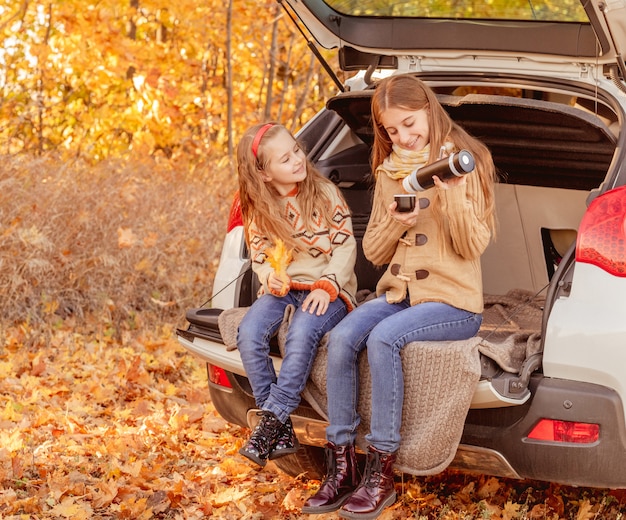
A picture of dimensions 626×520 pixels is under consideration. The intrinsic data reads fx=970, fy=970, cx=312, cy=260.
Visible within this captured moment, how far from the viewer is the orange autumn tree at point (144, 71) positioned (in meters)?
10.3

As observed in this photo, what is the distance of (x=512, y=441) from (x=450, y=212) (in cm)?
77

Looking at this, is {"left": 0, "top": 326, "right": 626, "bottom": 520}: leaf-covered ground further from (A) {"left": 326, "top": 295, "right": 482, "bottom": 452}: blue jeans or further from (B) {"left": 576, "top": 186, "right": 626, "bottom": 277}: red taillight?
(B) {"left": 576, "top": 186, "right": 626, "bottom": 277}: red taillight

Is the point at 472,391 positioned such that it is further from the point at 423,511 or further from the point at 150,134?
the point at 150,134

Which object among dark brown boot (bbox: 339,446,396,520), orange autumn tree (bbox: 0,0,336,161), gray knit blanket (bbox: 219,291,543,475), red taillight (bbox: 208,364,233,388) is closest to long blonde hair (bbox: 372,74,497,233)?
gray knit blanket (bbox: 219,291,543,475)

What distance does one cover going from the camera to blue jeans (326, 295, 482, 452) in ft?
10.4

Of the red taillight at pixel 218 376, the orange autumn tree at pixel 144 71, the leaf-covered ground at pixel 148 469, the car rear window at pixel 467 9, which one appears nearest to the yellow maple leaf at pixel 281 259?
the red taillight at pixel 218 376

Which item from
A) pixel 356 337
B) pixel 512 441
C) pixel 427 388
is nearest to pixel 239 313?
pixel 356 337

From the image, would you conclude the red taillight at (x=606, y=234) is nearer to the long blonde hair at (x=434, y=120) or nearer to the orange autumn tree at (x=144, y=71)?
the long blonde hair at (x=434, y=120)

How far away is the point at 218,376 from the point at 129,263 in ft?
11.4

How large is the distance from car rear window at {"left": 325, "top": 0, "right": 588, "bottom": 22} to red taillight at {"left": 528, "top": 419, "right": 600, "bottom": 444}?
5.20 ft

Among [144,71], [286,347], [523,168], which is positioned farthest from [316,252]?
[144,71]

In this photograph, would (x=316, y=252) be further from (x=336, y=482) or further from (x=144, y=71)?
(x=144, y=71)

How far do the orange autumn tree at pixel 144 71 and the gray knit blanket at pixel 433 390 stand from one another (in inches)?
253

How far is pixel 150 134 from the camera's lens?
11.3 m
